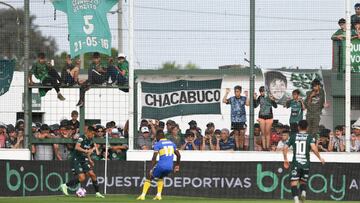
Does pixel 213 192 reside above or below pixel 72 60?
below

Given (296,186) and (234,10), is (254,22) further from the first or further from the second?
(296,186)

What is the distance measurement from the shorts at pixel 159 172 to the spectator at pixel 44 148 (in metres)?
3.89

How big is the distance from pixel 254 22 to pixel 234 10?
2.27 ft

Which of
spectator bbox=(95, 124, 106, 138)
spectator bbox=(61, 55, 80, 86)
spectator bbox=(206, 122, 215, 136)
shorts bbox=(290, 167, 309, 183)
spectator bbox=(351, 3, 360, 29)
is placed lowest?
shorts bbox=(290, 167, 309, 183)

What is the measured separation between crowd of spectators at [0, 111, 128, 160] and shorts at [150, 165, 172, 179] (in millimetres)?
2522

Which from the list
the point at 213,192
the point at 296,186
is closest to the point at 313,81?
the point at 213,192

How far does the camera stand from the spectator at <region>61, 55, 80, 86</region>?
90.4 feet

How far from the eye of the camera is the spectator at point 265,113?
26.6 meters

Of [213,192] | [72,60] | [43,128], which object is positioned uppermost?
[72,60]

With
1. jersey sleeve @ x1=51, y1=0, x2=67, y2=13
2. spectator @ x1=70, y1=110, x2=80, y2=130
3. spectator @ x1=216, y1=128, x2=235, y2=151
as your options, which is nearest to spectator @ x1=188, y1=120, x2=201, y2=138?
spectator @ x1=216, y1=128, x2=235, y2=151

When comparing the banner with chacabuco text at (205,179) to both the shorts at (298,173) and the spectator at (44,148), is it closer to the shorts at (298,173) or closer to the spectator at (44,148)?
the spectator at (44,148)

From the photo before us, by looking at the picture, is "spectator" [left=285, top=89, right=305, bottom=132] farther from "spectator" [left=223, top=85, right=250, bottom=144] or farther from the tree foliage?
the tree foliage

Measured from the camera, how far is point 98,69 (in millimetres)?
27531

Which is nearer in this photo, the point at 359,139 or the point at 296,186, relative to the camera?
the point at 296,186
